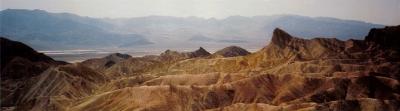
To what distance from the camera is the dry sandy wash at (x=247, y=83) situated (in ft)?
399

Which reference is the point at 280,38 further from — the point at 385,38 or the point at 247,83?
the point at 247,83

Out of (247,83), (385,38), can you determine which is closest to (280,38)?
(385,38)

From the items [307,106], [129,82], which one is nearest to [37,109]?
[129,82]

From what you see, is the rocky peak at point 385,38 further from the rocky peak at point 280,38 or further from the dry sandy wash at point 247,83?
the rocky peak at point 280,38

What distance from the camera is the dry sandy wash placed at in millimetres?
121600

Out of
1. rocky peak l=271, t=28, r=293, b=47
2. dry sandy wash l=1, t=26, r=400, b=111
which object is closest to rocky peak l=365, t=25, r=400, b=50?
dry sandy wash l=1, t=26, r=400, b=111

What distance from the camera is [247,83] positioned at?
13012 centimetres

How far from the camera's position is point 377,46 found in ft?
578

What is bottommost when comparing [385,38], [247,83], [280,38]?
[247,83]

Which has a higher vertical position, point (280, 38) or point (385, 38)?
point (280, 38)

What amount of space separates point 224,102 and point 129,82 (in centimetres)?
3876

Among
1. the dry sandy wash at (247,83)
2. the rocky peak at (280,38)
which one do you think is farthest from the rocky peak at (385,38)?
the rocky peak at (280,38)

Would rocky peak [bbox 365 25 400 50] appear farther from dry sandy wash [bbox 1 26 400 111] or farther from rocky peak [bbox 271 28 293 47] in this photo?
rocky peak [bbox 271 28 293 47]

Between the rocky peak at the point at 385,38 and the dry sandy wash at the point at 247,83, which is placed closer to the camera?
the dry sandy wash at the point at 247,83
